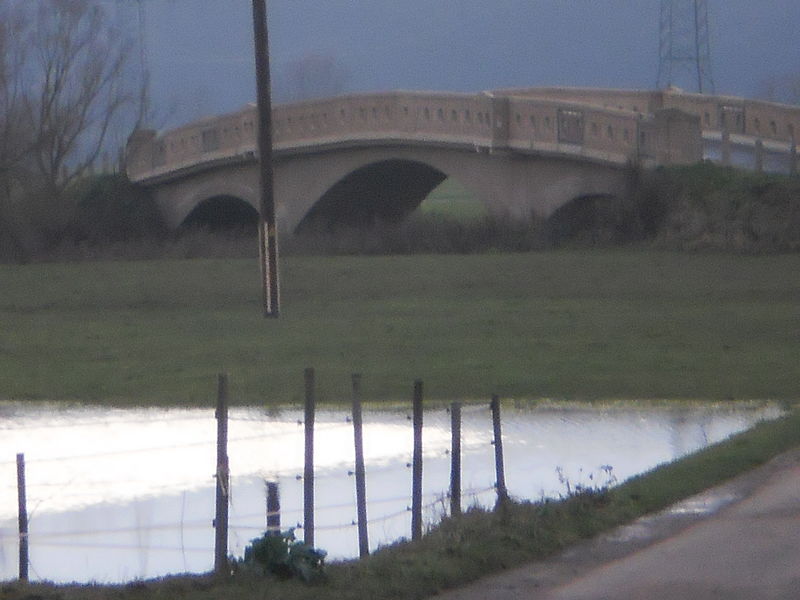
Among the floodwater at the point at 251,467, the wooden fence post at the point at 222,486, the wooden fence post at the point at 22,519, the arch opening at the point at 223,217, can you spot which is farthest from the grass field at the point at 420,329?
the arch opening at the point at 223,217

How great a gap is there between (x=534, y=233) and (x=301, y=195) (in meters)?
12.9

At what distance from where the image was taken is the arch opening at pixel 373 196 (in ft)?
167

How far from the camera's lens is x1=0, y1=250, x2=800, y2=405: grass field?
61.1 ft

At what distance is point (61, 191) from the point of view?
54.1 metres

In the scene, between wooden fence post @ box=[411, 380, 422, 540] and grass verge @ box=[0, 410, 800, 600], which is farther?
wooden fence post @ box=[411, 380, 422, 540]

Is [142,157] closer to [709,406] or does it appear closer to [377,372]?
[377,372]

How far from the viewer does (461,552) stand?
27.9 ft

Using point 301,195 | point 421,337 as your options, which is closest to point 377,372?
point 421,337

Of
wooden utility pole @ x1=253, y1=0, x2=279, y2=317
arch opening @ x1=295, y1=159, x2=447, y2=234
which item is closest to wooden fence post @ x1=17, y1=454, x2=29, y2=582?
wooden utility pole @ x1=253, y1=0, x2=279, y2=317

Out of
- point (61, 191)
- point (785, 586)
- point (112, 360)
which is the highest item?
point (61, 191)

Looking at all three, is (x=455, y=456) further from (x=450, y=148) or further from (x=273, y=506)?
(x=450, y=148)

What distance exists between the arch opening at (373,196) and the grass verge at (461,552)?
3789 cm

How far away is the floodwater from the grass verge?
0.68 meters

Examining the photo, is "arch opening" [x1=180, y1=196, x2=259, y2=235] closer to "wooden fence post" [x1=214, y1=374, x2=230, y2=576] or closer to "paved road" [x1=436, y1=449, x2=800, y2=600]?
"paved road" [x1=436, y1=449, x2=800, y2=600]
